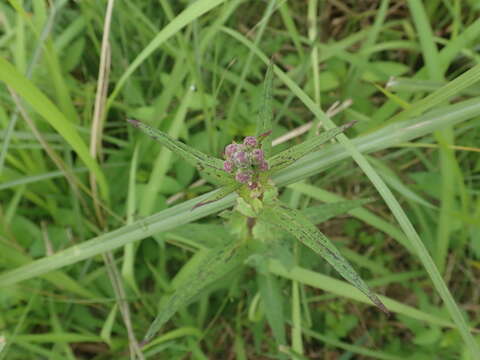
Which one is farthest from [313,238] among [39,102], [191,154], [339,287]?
[39,102]

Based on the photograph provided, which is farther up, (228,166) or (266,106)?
(266,106)

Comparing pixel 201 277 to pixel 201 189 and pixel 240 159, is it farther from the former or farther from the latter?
pixel 201 189

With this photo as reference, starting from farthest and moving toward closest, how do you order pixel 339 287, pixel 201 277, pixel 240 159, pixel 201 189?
pixel 201 189 < pixel 339 287 < pixel 201 277 < pixel 240 159

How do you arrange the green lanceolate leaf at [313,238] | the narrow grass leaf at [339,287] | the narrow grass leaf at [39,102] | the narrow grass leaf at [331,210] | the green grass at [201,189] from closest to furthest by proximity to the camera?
1. the green lanceolate leaf at [313,238]
2. the narrow grass leaf at [39,102]
3. the narrow grass leaf at [331,210]
4. the narrow grass leaf at [339,287]
5. the green grass at [201,189]

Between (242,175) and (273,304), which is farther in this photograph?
(273,304)

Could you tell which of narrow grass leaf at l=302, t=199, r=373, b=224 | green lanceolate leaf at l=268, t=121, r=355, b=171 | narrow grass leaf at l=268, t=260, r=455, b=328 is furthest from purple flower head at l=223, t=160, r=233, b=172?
narrow grass leaf at l=268, t=260, r=455, b=328

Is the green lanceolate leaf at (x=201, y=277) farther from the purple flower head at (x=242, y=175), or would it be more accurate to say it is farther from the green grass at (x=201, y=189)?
the purple flower head at (x=242, y=175)

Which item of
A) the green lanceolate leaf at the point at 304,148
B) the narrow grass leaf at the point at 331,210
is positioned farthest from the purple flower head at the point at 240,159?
the narrow grass leaf at the point at 331,210
